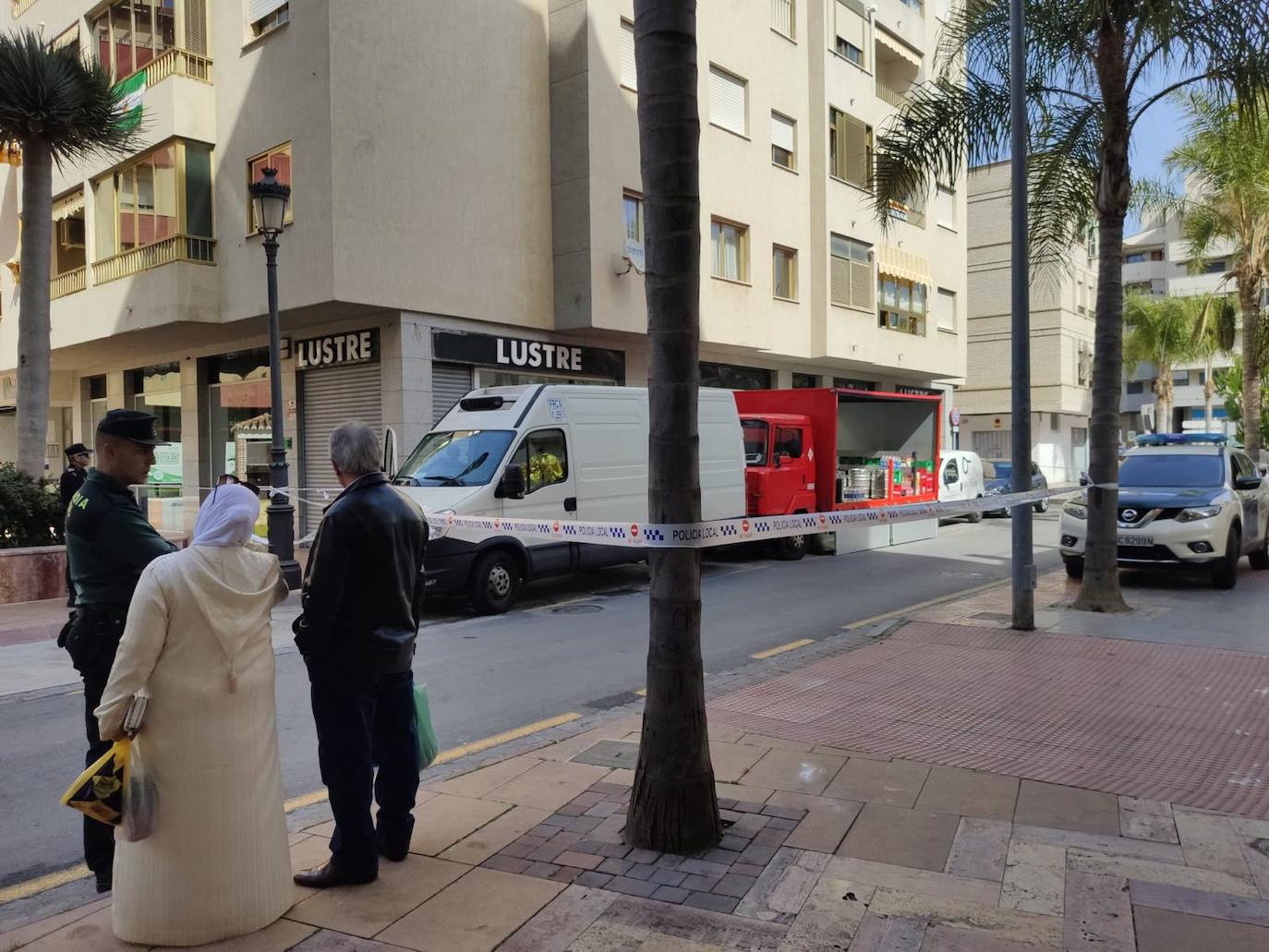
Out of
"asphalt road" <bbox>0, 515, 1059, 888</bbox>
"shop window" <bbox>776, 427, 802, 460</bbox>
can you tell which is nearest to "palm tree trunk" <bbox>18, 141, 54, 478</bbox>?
"asphalt road" <bbox>0, 515, 1059, 888</bbox>

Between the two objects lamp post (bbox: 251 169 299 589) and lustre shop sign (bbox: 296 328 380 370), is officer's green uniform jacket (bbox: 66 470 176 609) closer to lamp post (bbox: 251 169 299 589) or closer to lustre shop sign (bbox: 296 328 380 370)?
lamp post (bbox: 251 169 299 589)

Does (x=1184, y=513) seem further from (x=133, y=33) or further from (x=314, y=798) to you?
(x=133, y=33)

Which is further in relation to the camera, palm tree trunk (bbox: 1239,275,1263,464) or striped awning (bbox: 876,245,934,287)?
striped awning (bbox: 876,245,934,287)

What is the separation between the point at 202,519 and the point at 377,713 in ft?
3.72

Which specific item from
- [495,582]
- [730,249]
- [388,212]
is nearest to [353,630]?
[495,582]

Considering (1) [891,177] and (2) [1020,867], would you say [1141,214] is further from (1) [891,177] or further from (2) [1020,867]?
(2) [1020,867]

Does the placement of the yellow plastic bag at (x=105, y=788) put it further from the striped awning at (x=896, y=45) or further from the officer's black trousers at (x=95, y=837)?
the striped awning at (x=896, y=45)

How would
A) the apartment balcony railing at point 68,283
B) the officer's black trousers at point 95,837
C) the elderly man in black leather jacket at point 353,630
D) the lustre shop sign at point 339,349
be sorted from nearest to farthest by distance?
the elderly man in black leather jacket at point 353,630
the officer's black trousers at point 95,837
the lustre shop sign at point 339,349
the apartment balcony railing at point 68,283

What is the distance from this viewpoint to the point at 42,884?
4289mm

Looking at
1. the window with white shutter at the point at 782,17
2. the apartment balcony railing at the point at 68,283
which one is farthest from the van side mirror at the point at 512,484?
the window with white shutter at the point at 782,17

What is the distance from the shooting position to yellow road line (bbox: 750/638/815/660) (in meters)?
8.91

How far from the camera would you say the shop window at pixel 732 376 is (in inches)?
944

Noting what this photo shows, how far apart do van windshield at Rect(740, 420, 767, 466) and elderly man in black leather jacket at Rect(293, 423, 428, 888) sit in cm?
1218

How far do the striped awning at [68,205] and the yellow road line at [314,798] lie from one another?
18928 millimetres
